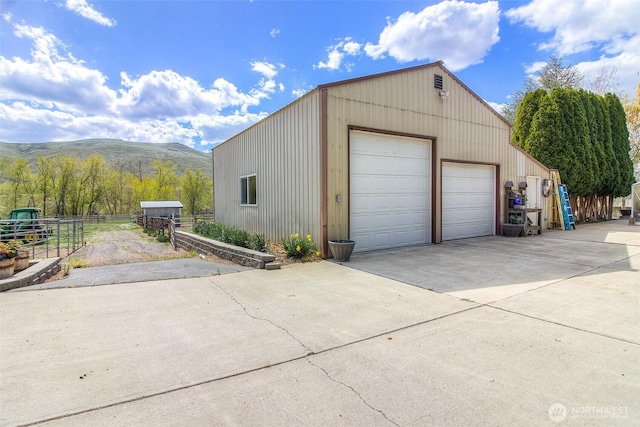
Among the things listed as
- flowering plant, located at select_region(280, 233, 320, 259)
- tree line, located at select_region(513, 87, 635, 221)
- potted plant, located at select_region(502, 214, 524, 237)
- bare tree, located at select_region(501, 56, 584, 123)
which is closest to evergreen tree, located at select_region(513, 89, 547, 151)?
tree line, located at select_region(513, 87, 635, 221)

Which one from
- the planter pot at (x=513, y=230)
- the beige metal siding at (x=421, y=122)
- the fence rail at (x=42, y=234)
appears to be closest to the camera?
the beige metal siding at (x=421, y=122)

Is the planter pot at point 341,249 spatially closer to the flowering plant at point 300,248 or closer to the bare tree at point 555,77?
the flowering plant at point 300,248

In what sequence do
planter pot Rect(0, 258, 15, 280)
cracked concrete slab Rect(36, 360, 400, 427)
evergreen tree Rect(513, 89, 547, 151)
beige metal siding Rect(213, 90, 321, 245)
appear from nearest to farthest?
cracked concrete slab Rect(36, 360, 400, 427), planter pot Rect(0, 258, 15, 280), beige metal siding Rect(213, 90, 321, 245), evergreen tree Rect(513, 89, 547, 151)

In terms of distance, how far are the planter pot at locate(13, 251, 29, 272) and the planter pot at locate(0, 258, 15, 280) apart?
0.73 ft

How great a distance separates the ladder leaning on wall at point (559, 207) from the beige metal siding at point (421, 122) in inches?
101

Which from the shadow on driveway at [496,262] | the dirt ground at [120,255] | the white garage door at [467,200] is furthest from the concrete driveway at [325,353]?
the white garage door at [467,200]

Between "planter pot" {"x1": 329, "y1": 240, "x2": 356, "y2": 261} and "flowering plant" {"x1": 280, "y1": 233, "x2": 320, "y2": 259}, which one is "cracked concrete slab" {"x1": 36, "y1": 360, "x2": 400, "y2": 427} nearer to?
"planter pot" {"x1": 329, "y1": 240, "x2": 356, "y2": 261}

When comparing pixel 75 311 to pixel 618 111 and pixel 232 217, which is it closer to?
pixel 232 217

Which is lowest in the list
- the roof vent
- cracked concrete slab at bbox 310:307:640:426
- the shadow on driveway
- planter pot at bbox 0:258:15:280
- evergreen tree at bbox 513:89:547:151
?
cracked concrete slab at bbox 310:307:640:426

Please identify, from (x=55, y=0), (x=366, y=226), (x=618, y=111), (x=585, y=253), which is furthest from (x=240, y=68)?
(x=618, y=111)

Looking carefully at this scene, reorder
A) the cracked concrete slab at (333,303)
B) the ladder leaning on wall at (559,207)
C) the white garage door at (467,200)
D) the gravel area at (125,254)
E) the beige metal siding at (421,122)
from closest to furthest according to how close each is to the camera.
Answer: the cracked concrete slab at (333,303) < the beige metal siding at (421,122) < the gravel area at (125,254) < the white garage door at (467,200) < the ladder leaning on wall at (559,207)

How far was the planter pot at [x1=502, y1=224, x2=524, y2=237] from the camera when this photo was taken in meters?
11.2

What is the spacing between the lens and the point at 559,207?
13969 mm

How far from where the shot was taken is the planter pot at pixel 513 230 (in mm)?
11180
